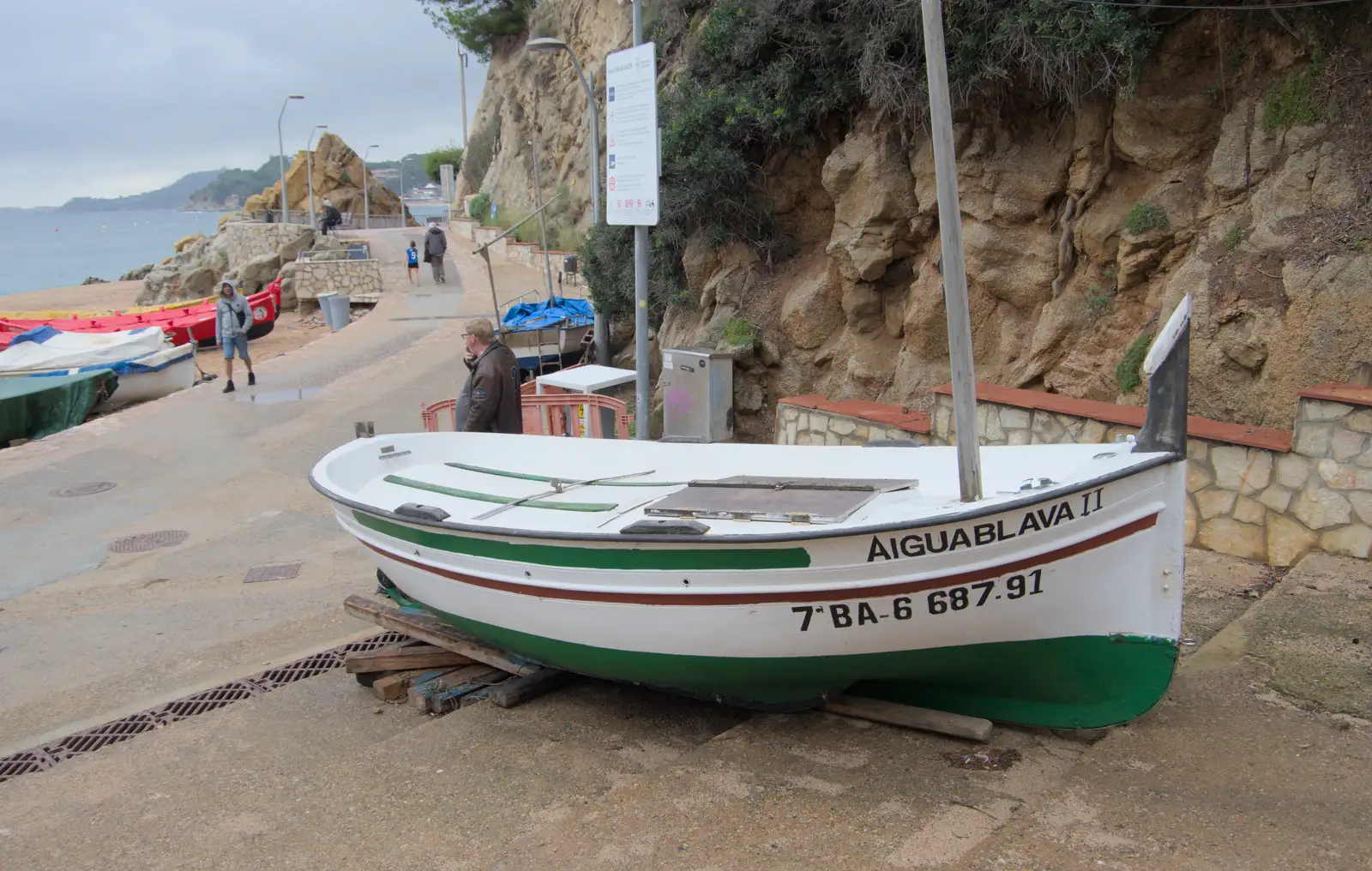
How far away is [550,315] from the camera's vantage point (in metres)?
16.1

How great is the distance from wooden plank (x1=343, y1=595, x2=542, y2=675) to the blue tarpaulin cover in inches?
363

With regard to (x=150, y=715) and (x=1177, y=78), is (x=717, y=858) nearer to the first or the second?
(x=150, y=715)

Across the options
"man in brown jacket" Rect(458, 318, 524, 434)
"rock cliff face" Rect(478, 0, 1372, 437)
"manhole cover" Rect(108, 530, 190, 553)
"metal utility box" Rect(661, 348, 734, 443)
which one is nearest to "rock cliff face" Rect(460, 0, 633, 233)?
"rock cliff face" Rect(478, 0, 1372, 437)

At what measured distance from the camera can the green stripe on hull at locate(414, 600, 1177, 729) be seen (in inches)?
176

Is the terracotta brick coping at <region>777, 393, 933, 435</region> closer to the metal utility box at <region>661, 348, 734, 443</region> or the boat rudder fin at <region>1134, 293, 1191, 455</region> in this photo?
the metal utility box at <region>661, 348, 734, 443</region>

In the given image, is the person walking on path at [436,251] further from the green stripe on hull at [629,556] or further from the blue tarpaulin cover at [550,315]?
the green stripe on hull at [629,556]

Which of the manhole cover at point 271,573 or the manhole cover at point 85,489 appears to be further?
the manhole cover at point 85,489

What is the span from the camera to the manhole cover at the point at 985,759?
4438 mm

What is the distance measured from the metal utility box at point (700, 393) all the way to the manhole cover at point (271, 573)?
14.2 feet

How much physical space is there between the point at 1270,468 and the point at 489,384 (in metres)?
5.43

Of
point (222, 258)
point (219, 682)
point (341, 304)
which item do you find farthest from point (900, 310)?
point (222, 258)

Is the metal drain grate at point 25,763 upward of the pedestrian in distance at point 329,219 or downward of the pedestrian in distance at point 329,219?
downward

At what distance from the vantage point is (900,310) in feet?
36.4

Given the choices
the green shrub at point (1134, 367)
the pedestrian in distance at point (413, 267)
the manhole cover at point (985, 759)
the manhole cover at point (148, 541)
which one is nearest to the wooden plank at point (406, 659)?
the manhole cover at point (985, 759)
